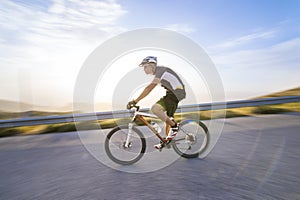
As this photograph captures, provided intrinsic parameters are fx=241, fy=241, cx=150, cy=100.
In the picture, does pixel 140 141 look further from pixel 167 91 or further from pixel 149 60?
pixel 149 60

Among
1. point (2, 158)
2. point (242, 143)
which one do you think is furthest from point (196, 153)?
point (2, 158)

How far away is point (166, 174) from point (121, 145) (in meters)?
1.18

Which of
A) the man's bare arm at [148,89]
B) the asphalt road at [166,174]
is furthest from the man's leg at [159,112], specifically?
the asphalt road at [166,174]

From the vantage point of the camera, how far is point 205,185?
10.0ft

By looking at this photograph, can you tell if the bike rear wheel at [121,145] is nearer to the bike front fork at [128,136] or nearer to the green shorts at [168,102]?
the bike front fork at [128,136]

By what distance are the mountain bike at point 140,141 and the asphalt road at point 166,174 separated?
0.21m

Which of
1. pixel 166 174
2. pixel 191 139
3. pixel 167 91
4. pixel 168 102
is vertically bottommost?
pixel 166 174

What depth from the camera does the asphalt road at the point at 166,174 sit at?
2.89m

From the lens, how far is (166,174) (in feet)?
11.6

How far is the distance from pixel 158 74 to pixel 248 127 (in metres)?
4.15

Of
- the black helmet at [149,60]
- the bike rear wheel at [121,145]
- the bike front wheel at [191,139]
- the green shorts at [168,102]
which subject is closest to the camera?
the black helmet at [149,60]

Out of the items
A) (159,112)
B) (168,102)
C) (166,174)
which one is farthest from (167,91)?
(166,174)

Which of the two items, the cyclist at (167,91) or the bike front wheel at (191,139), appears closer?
the cyclist at (167,91)

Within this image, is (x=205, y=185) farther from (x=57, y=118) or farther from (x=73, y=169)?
(x=57, y=118)
